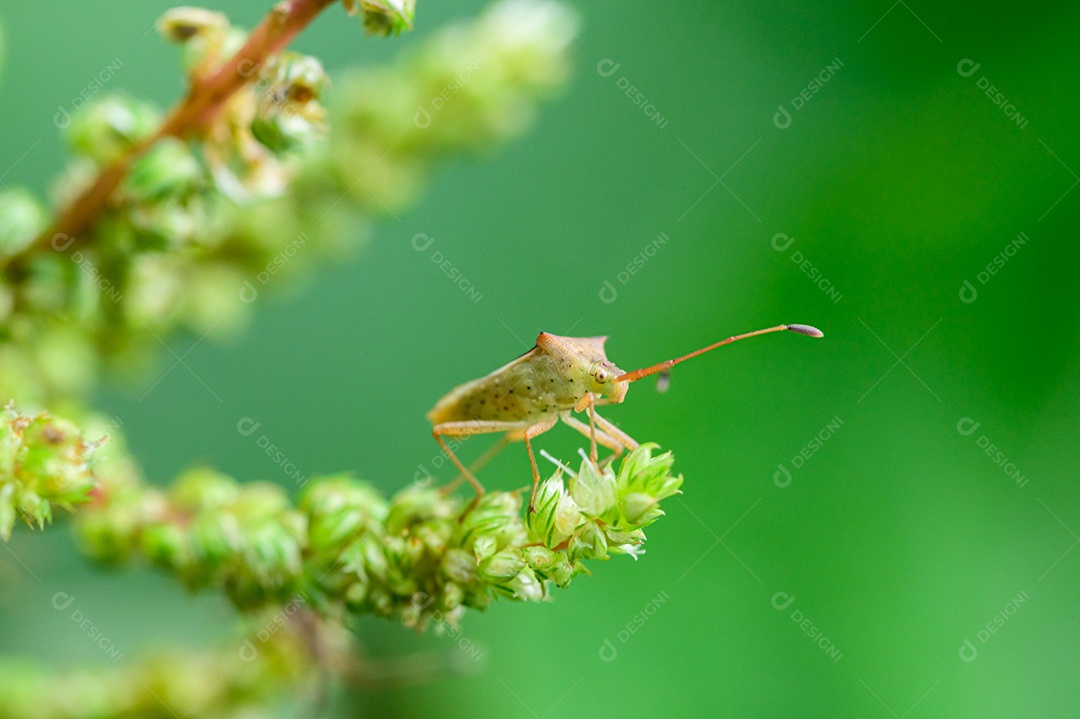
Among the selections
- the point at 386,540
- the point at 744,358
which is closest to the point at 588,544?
the point at 386,540

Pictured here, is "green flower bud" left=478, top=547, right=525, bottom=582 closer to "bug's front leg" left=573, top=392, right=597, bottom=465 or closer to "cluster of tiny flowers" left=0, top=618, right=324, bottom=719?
"cluster of tiny flowers" left=0, top=618, right=324, bottom=719

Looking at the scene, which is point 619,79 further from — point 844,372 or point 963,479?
point 963,479

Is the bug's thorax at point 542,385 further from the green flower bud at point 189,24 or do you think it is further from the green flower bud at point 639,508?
the green flower bud at point 189,24

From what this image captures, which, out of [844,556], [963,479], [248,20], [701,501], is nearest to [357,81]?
[248,20]

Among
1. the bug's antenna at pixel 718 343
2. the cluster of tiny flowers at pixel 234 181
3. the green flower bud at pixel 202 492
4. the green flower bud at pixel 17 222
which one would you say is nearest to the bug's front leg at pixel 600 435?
the bug's antenna at pixel 718 343

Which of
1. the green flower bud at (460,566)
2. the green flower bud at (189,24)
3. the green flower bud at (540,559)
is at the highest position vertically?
the green flower bud at (189,24)

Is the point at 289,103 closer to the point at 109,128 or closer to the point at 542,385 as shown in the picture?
the point at 109,128

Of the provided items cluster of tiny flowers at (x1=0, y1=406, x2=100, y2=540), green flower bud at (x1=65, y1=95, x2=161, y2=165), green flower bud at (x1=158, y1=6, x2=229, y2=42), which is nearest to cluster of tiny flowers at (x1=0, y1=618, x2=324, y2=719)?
cluster of tiny flowers at (x1=0, y1=406, x2=100, y2=540)
